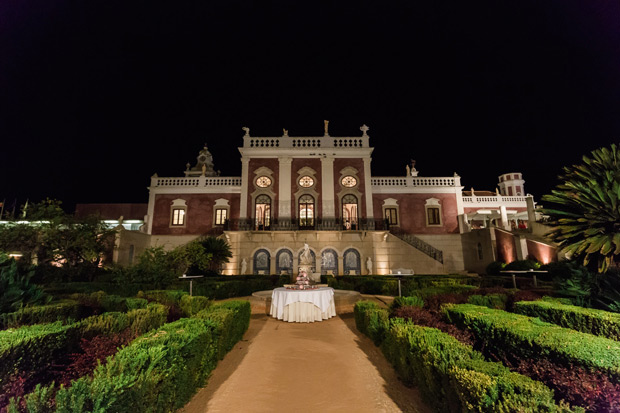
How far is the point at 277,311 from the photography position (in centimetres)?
880

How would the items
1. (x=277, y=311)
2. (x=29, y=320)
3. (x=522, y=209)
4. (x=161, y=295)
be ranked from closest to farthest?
(x=29, y=320) → (x=161, y=295) → (x=277, y=311) → (x=522, y=209)

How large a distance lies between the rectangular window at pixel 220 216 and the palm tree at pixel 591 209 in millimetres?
20628

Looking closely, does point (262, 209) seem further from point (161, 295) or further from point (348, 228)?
point (161, 295)

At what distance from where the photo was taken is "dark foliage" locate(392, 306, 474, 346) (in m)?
4.45

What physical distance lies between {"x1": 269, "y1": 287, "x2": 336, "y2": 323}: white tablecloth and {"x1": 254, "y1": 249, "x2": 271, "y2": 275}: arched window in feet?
38.7

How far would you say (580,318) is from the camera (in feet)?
14.8

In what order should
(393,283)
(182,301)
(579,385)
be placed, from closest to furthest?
(579,385)
(182,301)
(393,283)

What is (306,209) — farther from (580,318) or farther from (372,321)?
(580,318)

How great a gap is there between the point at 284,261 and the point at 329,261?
323 cm

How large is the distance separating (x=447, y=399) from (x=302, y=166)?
20.3 meters

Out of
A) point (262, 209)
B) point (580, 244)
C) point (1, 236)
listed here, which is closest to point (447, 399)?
point (580, 244)

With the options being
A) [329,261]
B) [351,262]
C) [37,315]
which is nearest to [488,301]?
[37,315]

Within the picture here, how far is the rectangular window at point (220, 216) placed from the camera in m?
22.8

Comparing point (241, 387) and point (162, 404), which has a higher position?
point (162, 404)
